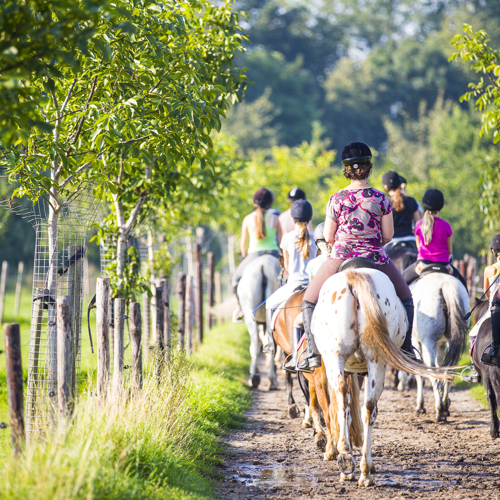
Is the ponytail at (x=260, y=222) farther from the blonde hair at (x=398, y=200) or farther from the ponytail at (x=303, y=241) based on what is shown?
the ponytail at (x=303, y=241)

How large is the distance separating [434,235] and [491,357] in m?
2.20

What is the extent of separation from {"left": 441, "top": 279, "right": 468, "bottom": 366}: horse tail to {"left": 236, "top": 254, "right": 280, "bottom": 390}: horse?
2.83 meters

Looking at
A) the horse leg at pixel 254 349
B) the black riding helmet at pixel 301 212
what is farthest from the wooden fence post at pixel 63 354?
the horse leg at pixel 254 349

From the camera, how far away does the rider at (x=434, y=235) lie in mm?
7723

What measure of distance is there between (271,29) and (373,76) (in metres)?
12.0

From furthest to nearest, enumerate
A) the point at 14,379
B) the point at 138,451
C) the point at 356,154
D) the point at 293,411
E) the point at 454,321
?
the point at 293,411
the point at 454,321
the point at 356,154
the point at 138,451
the point at 14,379

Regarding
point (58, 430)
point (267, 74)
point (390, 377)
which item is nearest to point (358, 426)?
point (58, 430)

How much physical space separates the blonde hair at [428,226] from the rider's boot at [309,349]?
2.77 metres

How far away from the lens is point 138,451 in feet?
14.7

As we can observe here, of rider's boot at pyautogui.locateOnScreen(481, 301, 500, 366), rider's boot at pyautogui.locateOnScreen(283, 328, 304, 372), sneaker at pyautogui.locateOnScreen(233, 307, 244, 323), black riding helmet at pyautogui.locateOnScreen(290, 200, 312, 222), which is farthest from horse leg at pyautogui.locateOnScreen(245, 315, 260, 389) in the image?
rider's boot at pyautogui.locateOnScreen(481, 301, 500, 366)

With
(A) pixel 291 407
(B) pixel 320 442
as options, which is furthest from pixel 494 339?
(A) pixel 291 407

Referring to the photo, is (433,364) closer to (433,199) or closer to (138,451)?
(433,199)

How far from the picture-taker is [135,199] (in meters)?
8.29

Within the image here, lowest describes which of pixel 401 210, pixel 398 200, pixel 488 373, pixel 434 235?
pixel 488 373
